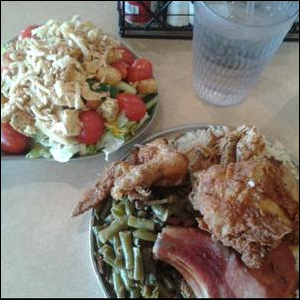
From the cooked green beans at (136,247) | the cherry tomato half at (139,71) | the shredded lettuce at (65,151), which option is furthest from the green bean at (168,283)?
the cherry tomato half at (139,71)

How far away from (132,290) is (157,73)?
571 millimetres

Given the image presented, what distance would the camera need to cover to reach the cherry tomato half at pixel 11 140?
835 millimetres

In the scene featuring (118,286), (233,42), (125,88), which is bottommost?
(118,286)

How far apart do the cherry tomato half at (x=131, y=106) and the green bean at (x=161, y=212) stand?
236 mm

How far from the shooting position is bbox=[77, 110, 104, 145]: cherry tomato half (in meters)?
0.83

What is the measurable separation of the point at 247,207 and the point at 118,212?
9.8 inches

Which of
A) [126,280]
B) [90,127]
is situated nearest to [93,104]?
[90,127]

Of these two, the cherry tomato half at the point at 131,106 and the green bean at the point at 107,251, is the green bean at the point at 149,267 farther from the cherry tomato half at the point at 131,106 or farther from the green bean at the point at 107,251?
the cherry tomato half at the point at 131,106

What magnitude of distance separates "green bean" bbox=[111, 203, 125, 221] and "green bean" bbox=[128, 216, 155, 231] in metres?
0.02

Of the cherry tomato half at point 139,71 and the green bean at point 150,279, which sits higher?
the cherry tomato half at point 139,71

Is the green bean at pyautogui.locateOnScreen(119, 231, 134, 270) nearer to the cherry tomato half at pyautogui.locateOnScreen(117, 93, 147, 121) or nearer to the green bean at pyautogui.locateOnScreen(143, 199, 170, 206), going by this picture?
the green bean at pyautogui.locateOnScreen(143, 199, 170, 206)

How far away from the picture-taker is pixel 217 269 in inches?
24.0

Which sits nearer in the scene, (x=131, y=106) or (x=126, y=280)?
(x=126, y=280)

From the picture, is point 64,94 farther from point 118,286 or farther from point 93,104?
point 118,286
